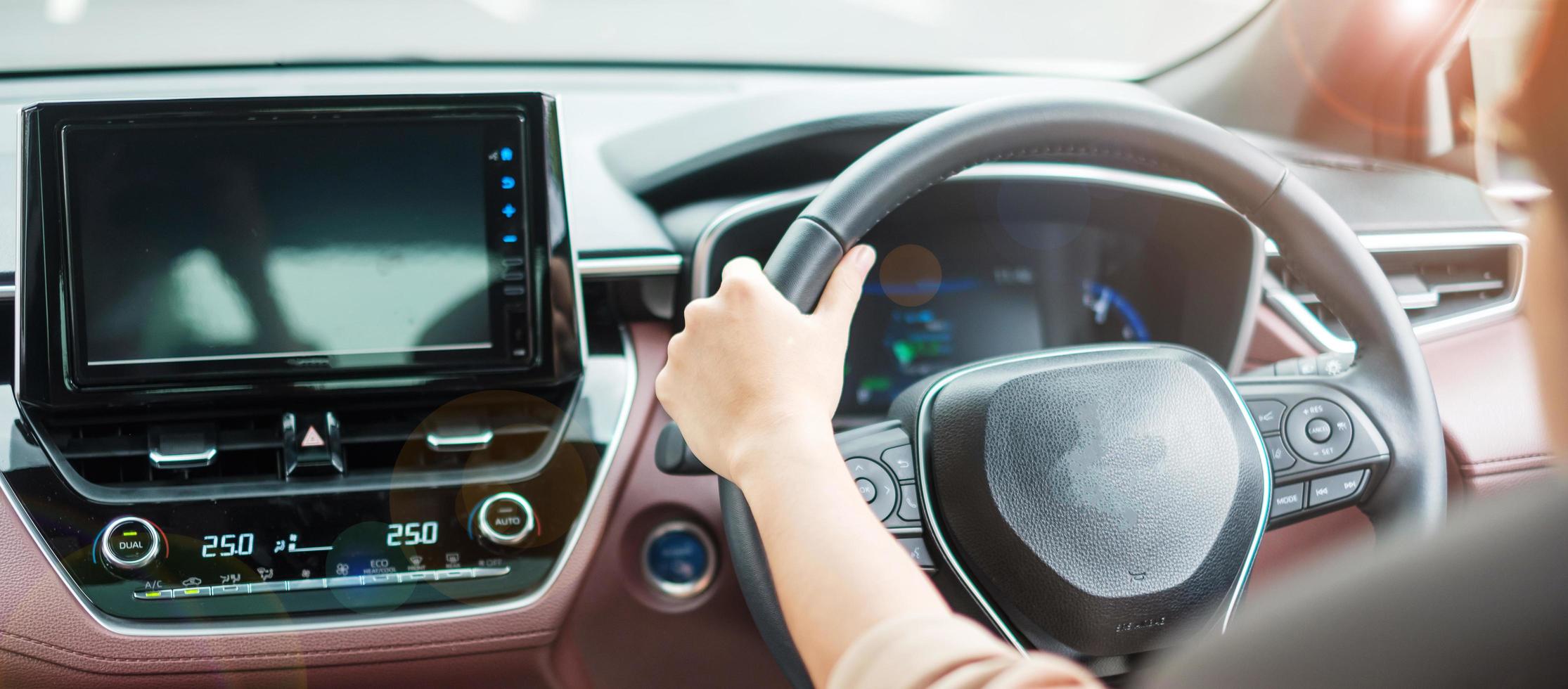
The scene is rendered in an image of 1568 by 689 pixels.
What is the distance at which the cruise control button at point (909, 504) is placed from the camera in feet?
3.37

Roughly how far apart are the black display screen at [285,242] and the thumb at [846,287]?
1.43ft

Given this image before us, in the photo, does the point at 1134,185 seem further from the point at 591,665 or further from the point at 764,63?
the point at 591,665

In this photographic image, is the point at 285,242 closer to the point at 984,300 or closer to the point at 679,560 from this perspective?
the point at 679,560

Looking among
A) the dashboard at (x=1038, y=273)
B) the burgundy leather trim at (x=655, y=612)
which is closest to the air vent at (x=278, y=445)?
the burgundy leather trim at (x=655, y=612)

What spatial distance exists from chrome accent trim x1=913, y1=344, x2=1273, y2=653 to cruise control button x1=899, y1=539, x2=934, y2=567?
1 centimetres

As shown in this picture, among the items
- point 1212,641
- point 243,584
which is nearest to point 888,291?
point 243,584

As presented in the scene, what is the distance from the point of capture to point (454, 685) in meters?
1.30

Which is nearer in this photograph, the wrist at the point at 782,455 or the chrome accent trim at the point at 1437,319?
the wrist at the point at 782,455

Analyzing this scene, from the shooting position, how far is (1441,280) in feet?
5.49

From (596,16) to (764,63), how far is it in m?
0.30

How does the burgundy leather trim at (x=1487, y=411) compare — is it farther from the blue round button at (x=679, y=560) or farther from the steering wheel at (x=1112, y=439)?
the blue round button at (x=679, y=560)

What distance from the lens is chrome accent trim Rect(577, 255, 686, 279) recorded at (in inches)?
50.4

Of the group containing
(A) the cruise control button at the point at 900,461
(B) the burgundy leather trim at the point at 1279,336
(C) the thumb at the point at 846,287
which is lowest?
(A) the cruise control button at the point at 900,461

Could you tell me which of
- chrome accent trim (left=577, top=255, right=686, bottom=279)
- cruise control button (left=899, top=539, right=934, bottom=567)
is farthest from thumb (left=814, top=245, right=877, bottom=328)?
chrome accent trim (left=577, top=255, right=686, bottom=279)
